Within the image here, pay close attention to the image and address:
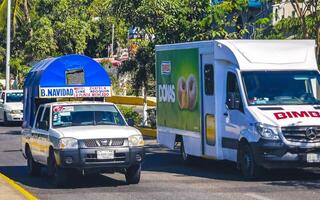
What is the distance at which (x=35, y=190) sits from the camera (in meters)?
15.2

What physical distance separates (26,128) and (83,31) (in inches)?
1089

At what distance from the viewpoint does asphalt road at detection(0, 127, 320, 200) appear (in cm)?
1412

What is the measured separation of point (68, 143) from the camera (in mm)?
15039

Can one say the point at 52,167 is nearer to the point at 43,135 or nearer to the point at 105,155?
the point at 43,135

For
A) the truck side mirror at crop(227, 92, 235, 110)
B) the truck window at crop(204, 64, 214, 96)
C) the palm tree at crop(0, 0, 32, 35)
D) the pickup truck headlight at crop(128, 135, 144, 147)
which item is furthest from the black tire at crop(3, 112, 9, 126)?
the pickup truck headlight at crop(128, 135, 144, 147)

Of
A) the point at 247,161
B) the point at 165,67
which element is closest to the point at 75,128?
the point at 247,161

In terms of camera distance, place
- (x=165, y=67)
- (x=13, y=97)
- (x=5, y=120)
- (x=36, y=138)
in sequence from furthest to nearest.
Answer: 1. (x=13, y=97)
2. (x=5, y=120)
3. (x=165, y=67)
4. (x=36, y=138)

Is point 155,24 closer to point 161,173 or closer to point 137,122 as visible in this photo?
point 137,122

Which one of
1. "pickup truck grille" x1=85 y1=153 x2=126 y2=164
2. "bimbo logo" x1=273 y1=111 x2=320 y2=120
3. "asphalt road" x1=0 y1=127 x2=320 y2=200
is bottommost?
"asphalt road" x1=0 y1=127 x2=320 y2=200

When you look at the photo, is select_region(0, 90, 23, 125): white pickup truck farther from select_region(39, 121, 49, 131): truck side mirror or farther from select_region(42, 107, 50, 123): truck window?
select_region(39, 121, 49, 131): truck side mirror

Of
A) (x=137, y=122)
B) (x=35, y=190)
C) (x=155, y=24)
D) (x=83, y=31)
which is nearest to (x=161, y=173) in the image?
(x=35, y=190)

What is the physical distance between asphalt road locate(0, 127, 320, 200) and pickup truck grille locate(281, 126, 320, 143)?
2.73 feet

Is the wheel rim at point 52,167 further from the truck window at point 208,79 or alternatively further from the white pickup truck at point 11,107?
the white pickup truck at point 11,107

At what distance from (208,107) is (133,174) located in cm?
301
